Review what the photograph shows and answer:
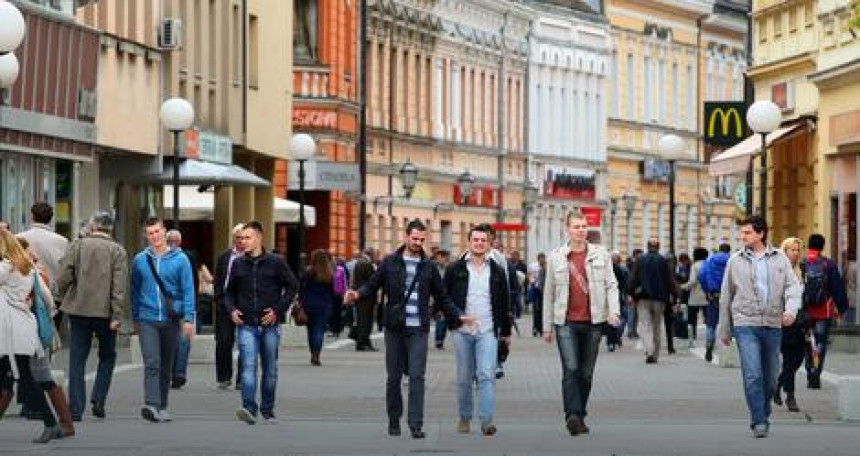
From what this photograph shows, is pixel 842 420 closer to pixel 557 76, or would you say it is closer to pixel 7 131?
pixel 7 131

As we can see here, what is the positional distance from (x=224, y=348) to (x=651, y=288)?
1336cm

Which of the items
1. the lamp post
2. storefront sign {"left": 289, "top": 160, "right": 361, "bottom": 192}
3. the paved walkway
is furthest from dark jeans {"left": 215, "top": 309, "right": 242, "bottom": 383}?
the lamp post

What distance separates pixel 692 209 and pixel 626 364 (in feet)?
267

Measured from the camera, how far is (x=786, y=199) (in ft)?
204

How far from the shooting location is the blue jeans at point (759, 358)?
27.9m

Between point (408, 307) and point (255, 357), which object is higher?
→ point (408, 307)

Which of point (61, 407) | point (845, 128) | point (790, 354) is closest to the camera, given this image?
point (61, 407)

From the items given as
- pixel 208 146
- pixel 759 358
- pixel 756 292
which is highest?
pixel 208 146

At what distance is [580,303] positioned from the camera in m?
28.3

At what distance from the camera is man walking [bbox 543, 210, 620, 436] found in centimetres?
2823

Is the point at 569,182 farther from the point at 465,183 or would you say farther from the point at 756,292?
the point at 756,292

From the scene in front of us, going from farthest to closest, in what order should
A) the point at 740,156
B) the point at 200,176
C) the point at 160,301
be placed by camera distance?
the point at 200,176 → the point at 740,156 → the point at 160,301

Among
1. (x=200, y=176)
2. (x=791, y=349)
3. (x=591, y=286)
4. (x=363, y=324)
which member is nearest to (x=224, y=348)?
(x=791, y=349)

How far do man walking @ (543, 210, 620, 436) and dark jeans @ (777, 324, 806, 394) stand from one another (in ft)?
14.8
